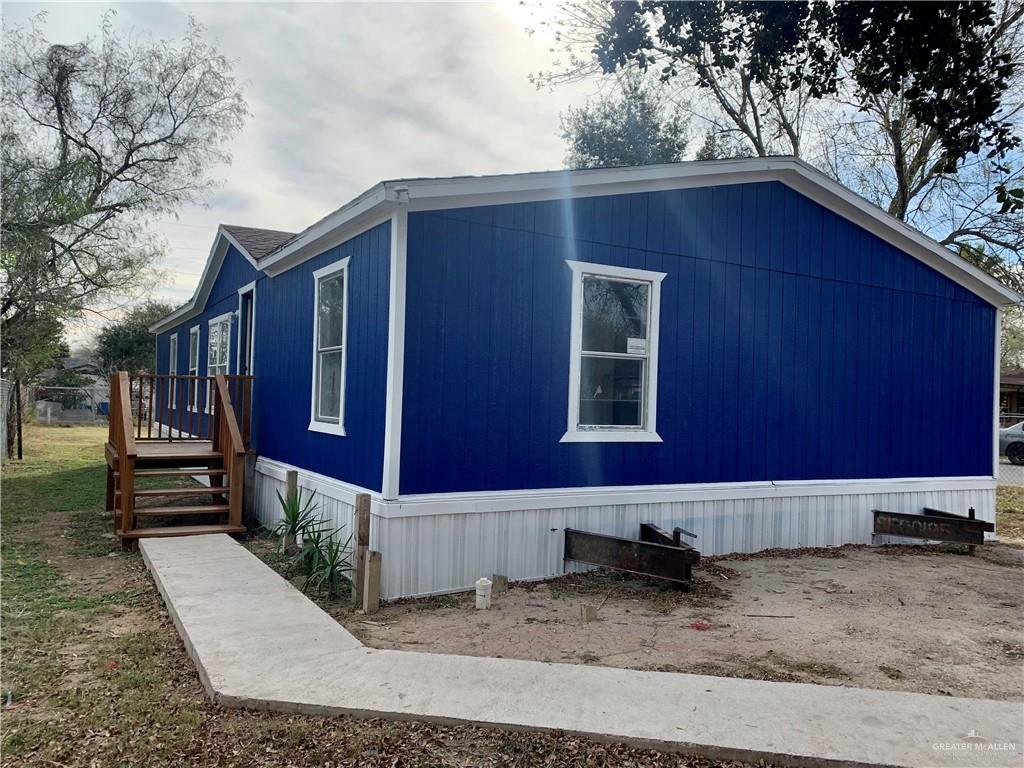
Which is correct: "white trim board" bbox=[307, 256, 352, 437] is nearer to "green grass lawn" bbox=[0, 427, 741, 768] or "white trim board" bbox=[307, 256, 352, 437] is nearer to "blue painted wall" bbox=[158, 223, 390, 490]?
"blue painted wall" bbox=[158, 223, 390, 490]

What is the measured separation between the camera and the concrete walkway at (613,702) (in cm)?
305

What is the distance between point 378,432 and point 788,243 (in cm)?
468

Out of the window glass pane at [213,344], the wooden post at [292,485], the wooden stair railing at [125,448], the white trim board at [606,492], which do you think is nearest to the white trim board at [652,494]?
the white trim board at [606,492]

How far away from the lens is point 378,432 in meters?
5.64

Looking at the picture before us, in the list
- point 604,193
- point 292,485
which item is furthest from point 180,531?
point 604,193

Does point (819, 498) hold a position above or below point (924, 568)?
above

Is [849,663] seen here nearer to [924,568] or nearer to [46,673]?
[924,568]

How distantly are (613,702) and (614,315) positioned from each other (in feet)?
12.4

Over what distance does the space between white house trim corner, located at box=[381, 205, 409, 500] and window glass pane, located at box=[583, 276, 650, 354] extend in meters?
1.69

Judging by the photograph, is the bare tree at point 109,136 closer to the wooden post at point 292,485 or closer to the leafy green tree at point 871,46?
the wooden post at point 292,485

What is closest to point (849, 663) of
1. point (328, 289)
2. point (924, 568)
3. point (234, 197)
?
point (924, 568)

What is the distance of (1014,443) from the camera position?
2048 centimetres

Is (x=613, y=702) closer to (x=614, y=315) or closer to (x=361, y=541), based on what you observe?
(x=361, y=541)

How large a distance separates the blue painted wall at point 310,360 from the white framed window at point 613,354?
160 centimetres
